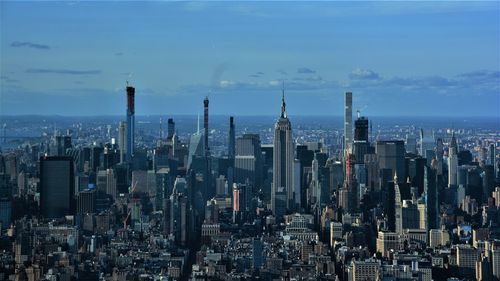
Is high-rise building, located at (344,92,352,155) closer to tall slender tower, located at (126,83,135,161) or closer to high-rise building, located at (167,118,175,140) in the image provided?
high-rise building, located at (167,118,175,140)

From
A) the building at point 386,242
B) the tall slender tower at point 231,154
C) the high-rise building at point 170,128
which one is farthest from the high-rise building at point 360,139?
the high-rise building at point 170,128

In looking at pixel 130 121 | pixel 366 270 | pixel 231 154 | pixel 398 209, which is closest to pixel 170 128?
pixel 130 121

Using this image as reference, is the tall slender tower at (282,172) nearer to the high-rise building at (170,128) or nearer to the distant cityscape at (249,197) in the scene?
the distant cityscape at (249,197)

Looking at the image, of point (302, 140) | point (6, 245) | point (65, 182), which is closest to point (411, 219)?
point (302, 140)

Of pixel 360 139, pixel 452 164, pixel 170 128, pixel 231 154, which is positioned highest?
pixel 170 128

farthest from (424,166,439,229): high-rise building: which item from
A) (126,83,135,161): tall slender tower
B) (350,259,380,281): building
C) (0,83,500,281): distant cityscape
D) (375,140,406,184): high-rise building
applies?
(126,83,135,161): tall slender tower

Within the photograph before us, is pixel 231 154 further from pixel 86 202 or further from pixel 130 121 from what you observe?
pixel 86 202
